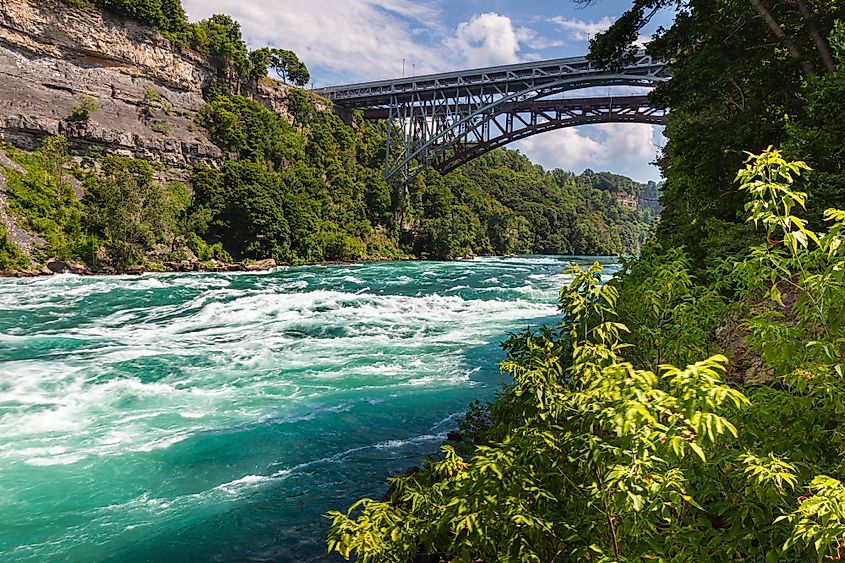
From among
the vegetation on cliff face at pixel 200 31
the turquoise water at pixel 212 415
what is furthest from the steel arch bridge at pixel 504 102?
the turquoise water at pixel 212 415

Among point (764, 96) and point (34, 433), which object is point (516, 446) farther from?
point (34, 433)

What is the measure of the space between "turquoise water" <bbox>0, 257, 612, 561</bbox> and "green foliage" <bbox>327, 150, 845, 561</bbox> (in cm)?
256

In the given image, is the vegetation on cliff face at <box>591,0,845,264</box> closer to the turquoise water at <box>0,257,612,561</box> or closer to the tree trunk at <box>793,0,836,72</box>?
the tree trunk at <box>793,0,836,72</box>

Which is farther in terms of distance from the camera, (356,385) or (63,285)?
(63,285)

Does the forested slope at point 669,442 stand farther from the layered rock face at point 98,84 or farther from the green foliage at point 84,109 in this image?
the green foliage at point 84,109

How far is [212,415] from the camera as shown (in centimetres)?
712

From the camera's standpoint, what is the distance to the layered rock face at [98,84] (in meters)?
27.1

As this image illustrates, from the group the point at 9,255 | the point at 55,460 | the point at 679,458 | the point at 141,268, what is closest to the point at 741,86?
the point at 679,458

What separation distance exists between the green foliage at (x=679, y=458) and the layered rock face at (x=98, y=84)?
32612mm

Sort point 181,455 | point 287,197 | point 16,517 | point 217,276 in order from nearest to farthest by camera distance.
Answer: point 16,517 < point 181,455 < point 217,276 < point 287,197

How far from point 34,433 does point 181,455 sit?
2129mm

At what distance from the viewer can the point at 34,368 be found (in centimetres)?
876

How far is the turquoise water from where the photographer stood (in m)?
4.61

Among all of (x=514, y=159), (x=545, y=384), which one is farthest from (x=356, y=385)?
(x=514, y=159)
